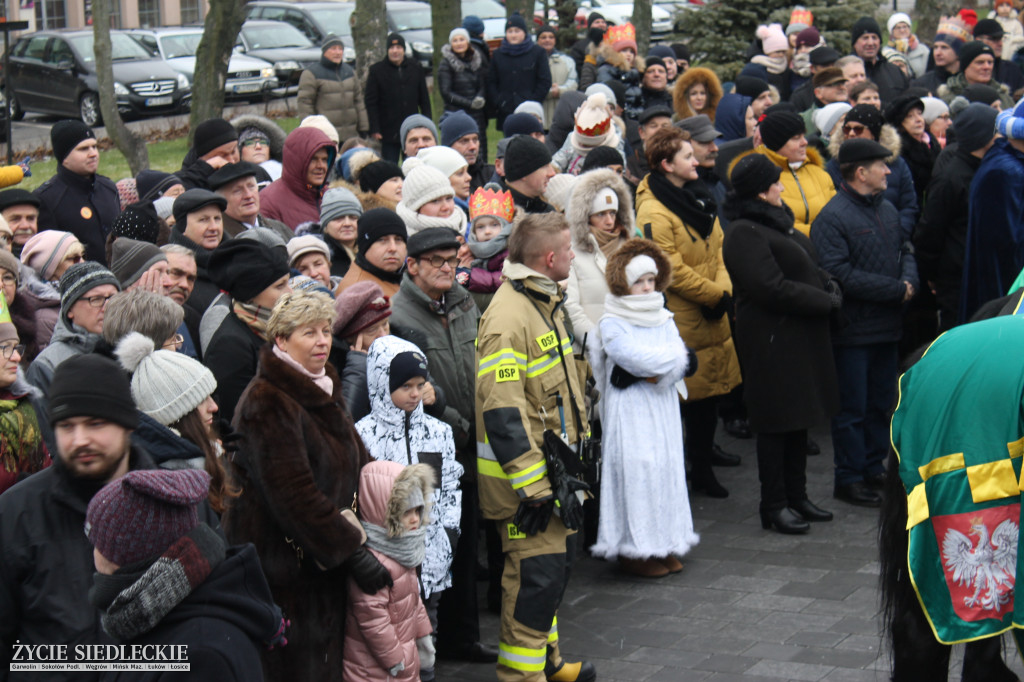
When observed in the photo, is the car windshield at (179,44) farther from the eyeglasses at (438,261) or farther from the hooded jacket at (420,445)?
the hooded jacket at (420,445)

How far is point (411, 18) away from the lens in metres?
26.9

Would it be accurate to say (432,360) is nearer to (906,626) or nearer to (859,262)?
(906,626)

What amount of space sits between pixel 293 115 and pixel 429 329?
18.3m

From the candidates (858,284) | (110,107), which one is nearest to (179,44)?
(110,107)

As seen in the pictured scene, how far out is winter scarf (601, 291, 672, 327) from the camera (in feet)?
→ 21.6

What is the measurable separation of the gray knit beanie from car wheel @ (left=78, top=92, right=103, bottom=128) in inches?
692

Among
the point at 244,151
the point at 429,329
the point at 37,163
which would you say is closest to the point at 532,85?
the point at 244,151

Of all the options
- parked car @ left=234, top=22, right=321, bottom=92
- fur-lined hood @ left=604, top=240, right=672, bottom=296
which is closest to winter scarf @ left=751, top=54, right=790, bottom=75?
fur-lined hood @ left=604, top=240, right=672, bottom=296

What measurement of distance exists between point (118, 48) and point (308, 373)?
72.7 ft

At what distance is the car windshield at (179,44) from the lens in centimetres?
2548

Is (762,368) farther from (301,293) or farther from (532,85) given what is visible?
(532,85)

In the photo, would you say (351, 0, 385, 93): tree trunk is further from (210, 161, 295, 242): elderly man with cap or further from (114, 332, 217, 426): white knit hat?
(114, 332, 217, 426): white knit hat

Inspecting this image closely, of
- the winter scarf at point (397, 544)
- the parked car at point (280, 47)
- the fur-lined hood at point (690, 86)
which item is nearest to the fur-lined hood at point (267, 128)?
the fur-lined hood at point (690, 86)

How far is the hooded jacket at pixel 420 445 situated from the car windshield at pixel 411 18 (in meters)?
22.1
